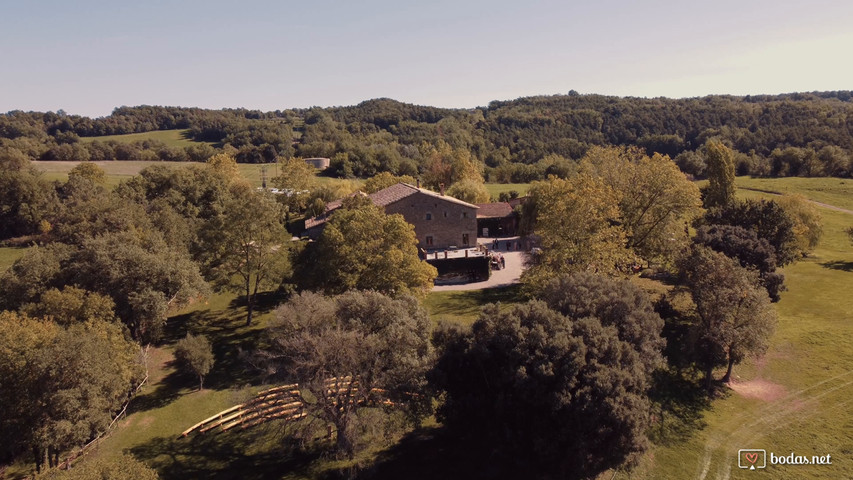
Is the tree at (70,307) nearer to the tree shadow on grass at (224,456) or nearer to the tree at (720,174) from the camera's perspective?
the tree shadow on grass at (224,456)

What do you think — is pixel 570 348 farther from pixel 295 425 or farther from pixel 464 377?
pixel 295 425

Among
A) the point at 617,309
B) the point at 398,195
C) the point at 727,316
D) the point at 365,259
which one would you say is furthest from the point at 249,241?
the point at 727,316

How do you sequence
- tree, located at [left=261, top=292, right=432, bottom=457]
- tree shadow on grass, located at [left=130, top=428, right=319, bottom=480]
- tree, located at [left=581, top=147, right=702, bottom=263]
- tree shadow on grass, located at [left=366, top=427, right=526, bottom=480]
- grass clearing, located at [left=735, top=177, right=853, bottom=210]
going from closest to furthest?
tree, located at [left=261, top=292, right=432, bottom=457] → tree shadow on grass, located at [left=366, top=427, right=526, bottom=480] → tree shadow on grass, located at [left=130, top=428, right=319, bottom=480] → tree, located at [left=581, top=147, right=702, bottom=263] → grass clearing, located at [left=735, top=177, right=853, bottom=210]

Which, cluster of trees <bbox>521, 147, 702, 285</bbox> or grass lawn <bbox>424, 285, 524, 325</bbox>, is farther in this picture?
grass lawn <bbox>424, 285, 524, 325</bbox>

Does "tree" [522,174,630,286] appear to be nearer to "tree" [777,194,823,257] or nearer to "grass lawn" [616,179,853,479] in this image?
"grass lawn" [616,179,853,479]

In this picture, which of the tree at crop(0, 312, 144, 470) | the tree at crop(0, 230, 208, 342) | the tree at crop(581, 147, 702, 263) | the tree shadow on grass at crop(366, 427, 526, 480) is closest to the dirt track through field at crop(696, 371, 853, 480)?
the tree shadow on grass at crop(366, 427, 526, 480)

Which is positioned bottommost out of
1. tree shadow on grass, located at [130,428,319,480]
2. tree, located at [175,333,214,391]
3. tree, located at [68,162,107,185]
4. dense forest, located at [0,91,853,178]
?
tree shadow on grass, located at [130,428,319,480]

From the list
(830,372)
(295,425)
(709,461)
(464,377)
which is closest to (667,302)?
(830,372)
